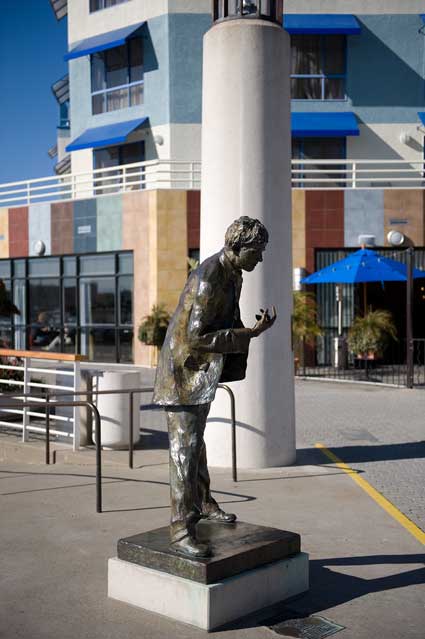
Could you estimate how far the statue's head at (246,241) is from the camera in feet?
15.9

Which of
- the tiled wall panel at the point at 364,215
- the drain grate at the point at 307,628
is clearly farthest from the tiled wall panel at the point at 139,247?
the drain grate at the point at 307,628

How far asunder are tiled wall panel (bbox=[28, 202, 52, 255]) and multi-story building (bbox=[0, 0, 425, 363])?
4cm

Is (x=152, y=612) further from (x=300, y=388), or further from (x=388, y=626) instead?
(x=300, y=388)

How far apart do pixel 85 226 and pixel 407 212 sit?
31.5ft

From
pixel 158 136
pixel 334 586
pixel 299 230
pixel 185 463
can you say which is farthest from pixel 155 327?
pixel 185 463

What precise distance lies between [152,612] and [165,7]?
25060 mm

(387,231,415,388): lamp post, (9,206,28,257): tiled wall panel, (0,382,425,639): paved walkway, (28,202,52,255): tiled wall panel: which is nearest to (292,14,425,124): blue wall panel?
(28,202,52,255): tiled wall panel

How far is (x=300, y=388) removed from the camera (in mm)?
17219

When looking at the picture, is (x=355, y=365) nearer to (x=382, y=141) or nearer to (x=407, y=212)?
(x=407, y=212)

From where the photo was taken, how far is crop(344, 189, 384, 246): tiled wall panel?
2212cm

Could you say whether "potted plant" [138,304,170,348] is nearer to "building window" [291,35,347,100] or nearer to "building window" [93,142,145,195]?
"building window" [93,142,145,195]

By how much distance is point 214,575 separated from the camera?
4.62 metres

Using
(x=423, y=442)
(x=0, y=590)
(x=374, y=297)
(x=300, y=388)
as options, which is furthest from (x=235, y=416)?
(x=374, y=297)

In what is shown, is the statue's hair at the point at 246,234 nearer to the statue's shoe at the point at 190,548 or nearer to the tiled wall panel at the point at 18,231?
the statue's shoe at the point at 190,548
